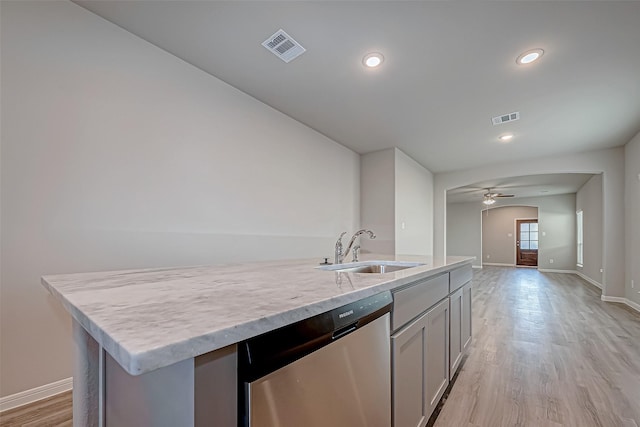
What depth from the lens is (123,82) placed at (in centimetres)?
212

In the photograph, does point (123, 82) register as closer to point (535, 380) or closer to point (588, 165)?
point (535, 380)

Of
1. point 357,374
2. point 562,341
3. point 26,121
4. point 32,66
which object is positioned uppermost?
point 32,66

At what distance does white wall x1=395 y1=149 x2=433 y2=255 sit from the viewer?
4.85m

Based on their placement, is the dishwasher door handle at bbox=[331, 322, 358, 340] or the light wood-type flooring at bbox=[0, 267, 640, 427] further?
the light wood-type flooring at bbox=[0, 267, 640, 427]

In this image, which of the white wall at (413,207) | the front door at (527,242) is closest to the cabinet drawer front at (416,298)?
the white wall at (413,207)

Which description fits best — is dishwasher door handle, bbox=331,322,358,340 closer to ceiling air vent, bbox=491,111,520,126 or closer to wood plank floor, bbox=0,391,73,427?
wood plank floor, bbox=0,391,73,427

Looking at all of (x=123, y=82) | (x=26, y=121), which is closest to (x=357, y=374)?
(x=26, y=121)

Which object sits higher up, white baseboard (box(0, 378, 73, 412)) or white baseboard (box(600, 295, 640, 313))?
white baseboard (box(0, 378, 73, 412))

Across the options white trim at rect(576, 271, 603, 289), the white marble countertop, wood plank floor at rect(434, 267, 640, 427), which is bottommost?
white trim at rect(576, 271, 603, 289)

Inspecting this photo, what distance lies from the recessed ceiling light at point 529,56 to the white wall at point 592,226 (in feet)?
17.3

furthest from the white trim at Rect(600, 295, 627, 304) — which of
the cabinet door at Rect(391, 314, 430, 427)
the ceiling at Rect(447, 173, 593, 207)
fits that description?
the cabinet door at Rect(391, 314, 430, 427)

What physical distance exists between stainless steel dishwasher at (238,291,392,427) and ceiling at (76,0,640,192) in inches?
76.8

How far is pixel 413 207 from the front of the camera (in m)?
5.45

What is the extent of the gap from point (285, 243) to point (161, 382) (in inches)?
113
